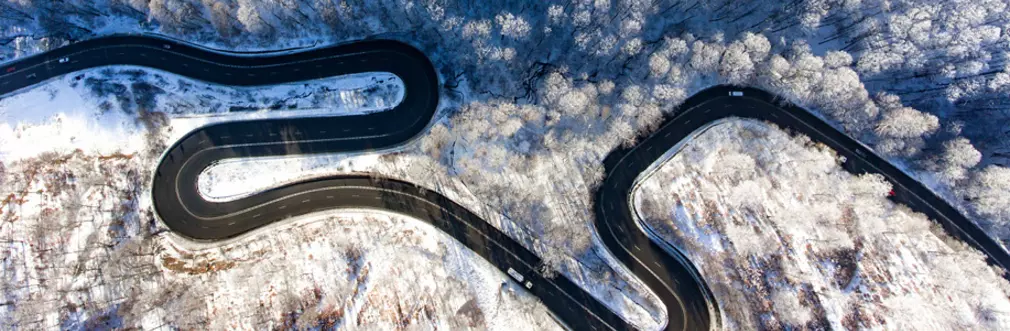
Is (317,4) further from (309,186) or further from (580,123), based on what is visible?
(580,123)

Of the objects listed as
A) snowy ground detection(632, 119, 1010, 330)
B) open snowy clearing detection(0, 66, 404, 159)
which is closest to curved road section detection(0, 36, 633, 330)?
open snowy clearing detection(0, 66, 404, 159)

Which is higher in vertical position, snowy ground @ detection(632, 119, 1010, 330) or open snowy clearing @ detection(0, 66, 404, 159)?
open snowy clearing @ detection(0, 66, 404, 159)

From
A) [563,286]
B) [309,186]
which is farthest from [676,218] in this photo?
[309,186]

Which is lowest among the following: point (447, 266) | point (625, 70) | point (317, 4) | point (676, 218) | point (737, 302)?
point (737, 302)

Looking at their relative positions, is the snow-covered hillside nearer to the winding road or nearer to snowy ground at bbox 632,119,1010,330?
the winding road

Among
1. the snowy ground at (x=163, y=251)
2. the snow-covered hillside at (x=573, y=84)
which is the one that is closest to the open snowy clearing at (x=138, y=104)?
the snowy ground at (x=163, y=251)

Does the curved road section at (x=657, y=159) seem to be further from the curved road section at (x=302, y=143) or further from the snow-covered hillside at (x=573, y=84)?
the curved road section at (x=302, y=143)
